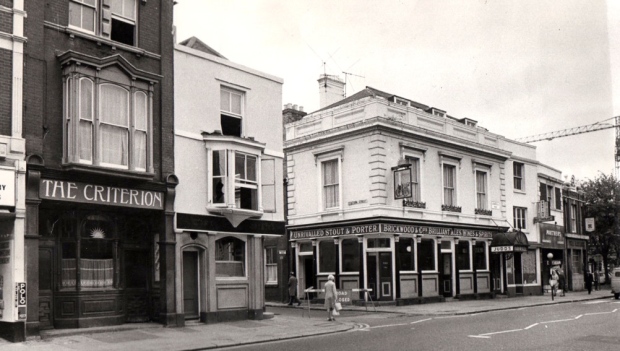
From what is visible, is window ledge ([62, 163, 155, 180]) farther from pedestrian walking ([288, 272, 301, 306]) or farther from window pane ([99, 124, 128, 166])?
pedestrian walking ([288, 272, 301, 306])

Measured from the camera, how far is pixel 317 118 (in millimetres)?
33719

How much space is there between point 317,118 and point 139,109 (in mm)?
15297

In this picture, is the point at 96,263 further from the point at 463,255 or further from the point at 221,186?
the point at 463,255

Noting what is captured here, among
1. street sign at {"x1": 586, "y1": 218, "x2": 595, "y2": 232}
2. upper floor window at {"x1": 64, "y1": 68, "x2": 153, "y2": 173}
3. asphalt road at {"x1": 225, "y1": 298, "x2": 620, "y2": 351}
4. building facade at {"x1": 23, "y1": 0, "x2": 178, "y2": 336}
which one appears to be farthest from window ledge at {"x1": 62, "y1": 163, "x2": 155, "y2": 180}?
street sign at {"x1": 586, "y1": 218, "x2": 595, "y2": 232}

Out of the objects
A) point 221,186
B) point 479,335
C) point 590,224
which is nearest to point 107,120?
point 221,186

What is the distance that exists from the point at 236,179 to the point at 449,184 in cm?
1622

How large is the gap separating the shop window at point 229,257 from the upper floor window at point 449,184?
1495 cm

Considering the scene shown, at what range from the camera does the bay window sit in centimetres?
1747

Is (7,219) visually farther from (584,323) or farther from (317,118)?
(317,118)

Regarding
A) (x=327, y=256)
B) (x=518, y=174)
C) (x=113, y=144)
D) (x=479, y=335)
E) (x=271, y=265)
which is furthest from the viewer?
(x=518, y=174)

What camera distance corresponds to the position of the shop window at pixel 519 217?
129 ft

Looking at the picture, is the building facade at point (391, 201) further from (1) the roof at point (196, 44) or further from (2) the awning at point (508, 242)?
(1) the roof at point (196, 44)

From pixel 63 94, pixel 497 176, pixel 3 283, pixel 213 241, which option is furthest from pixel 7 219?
pixel 497 176

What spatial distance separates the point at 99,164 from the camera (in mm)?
17750
